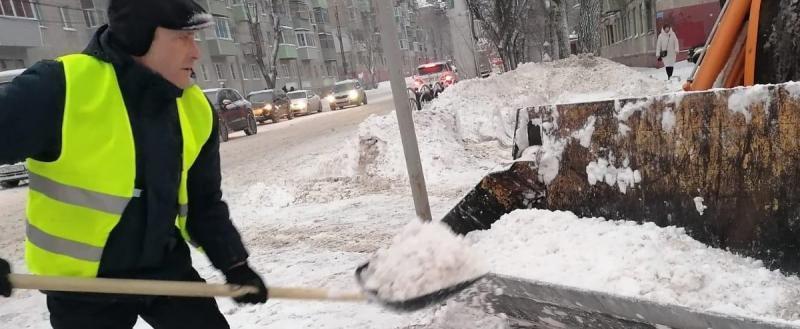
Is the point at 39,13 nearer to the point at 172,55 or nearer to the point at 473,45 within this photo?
the point at 473,45

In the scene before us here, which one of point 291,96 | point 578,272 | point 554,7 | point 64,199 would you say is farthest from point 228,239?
point 291,96

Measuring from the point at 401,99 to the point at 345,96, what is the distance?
2539cm

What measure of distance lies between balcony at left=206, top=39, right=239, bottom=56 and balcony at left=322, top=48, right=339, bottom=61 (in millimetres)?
20284

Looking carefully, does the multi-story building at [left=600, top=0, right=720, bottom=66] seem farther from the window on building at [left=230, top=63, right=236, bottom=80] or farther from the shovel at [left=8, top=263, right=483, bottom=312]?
the window on building at [left=230, top=63, right=236, bottom=80]

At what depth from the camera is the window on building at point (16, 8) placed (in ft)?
73.6

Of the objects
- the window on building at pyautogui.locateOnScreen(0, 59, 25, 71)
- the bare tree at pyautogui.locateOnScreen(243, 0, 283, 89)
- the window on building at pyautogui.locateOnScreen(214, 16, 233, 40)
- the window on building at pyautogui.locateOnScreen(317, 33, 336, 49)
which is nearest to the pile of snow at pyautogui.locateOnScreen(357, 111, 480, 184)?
the window on building at pyautogui.locateOnScreen(0, 59, 25, 71)

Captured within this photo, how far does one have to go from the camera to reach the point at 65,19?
1056 inches

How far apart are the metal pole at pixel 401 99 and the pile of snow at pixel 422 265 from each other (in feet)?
5.29

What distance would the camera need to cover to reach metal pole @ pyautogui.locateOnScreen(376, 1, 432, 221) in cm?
361

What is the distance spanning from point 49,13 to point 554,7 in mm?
21968

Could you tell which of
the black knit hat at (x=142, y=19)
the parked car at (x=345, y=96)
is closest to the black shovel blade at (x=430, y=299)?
the black knit hat at (x=142, y=19)

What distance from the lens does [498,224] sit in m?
3.21

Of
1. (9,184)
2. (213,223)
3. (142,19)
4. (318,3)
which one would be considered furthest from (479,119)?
(318,3)

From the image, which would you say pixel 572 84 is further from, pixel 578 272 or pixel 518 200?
pixel 578 272
